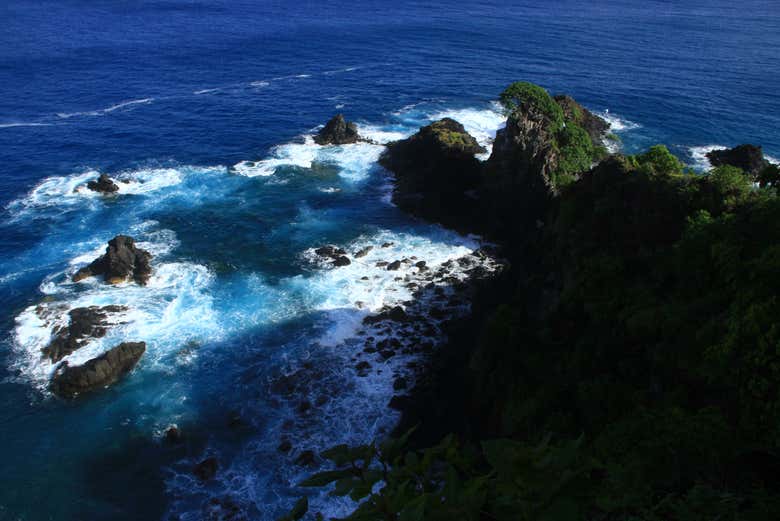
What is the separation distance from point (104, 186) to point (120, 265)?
19.4 metres

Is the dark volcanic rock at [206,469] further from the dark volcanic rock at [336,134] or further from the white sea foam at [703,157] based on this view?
the white sea foam at [703,157]

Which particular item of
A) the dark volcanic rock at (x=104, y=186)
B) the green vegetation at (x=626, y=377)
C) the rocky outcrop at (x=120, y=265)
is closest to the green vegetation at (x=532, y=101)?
the green vegetation at (x=626, y=377)

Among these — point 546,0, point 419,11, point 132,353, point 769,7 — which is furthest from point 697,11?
point 132,353

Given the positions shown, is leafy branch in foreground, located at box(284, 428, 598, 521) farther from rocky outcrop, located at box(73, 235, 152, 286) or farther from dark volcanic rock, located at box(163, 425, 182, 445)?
rocky outcrop, located at box(73, 235, 152, 286)

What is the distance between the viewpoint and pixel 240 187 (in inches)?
2520

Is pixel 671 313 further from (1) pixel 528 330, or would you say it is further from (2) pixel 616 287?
(1) pixel 528 330

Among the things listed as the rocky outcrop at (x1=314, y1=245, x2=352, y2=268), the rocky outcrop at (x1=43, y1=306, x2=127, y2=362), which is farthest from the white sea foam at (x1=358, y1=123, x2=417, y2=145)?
the rocky outcrop at (x1=43, y1=306, x2=127, y2=362)

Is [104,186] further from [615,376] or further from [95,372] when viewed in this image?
[615,376]

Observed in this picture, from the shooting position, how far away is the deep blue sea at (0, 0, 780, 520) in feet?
109

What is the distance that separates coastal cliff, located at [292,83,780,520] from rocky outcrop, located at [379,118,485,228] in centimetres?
1194

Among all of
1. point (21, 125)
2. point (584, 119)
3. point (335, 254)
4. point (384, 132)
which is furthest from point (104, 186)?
point (584, 119)

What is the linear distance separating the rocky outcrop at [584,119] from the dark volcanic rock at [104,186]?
57.2 m

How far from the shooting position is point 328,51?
11581cm

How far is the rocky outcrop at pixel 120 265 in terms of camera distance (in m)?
47.6
